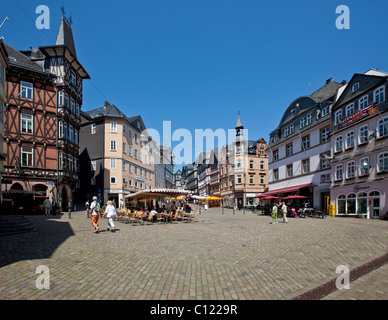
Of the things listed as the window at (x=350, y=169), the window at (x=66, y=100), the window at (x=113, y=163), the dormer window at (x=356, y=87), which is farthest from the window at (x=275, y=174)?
the window at (x=66, y=100)

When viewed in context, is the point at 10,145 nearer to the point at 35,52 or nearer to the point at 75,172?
the point at 75,172

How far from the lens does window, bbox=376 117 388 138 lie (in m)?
23.0

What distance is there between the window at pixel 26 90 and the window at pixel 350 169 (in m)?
34.9

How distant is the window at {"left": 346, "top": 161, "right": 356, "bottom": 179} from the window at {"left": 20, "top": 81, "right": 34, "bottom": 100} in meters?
34.9

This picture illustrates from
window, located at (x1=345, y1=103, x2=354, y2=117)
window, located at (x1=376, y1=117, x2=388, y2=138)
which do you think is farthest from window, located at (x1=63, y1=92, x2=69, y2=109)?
window, located at (x1=376, y1=117, x2=388, y2=138)

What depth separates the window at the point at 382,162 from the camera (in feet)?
75.3

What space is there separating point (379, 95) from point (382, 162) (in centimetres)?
614

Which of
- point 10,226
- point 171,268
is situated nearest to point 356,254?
point 171,268

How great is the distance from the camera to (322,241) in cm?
1048

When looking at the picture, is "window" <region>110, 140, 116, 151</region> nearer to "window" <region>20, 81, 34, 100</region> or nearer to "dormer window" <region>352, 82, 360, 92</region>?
"window" <region>20, 81, 34, 100</region>

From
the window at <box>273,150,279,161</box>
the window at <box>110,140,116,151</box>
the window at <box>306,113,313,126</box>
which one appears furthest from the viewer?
the window at <box>273,150,279,161</box>

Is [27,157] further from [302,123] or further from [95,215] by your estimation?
[302,123]

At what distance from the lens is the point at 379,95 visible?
78.9 ft
